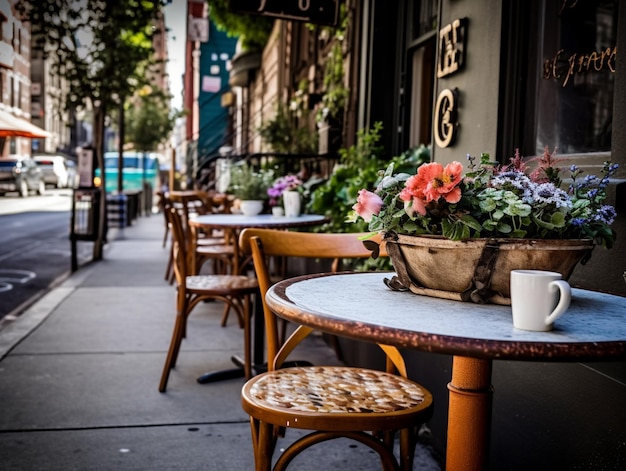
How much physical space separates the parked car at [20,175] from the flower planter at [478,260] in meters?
26.8

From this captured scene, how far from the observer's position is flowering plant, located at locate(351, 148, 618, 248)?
5.83 feet

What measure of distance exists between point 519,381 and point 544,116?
119 centimetres

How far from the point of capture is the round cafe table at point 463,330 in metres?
1.42

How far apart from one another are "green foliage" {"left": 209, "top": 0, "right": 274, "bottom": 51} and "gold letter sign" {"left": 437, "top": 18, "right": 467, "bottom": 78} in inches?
254

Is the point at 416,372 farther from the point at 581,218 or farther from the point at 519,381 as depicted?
the point at 581,218

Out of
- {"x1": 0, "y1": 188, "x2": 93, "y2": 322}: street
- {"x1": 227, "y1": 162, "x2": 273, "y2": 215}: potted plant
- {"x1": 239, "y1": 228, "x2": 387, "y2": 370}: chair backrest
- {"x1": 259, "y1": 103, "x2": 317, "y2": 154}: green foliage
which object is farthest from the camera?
{"x1": 259, "y1": 103, "x2": 317, "y2": 154}: green foliage

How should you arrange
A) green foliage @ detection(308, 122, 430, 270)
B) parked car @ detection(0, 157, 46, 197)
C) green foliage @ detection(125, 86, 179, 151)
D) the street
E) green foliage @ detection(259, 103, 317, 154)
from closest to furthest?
green foliage @ detection(308, 122, 430, 270), the street, green foliage @ detection(259, 103, 317, 154), parked car @ detection(0, 157, 46, 197), green foliage @ detection(125, 86, 179, 151)

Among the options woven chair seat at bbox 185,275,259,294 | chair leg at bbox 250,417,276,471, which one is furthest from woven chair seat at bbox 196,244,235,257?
chair leg at bbox 250,417,276,471

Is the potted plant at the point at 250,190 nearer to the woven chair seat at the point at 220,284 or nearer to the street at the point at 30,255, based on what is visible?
the woven chair seat at the point at 220,284

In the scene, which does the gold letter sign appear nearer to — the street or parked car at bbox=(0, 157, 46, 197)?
the street

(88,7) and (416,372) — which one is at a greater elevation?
(88,7)

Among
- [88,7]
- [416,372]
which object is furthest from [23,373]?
[88,7]

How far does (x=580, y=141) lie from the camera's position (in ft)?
9.92

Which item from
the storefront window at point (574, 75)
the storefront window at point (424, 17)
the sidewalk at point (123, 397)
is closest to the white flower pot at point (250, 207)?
the sidewalk at point (123, 397)
